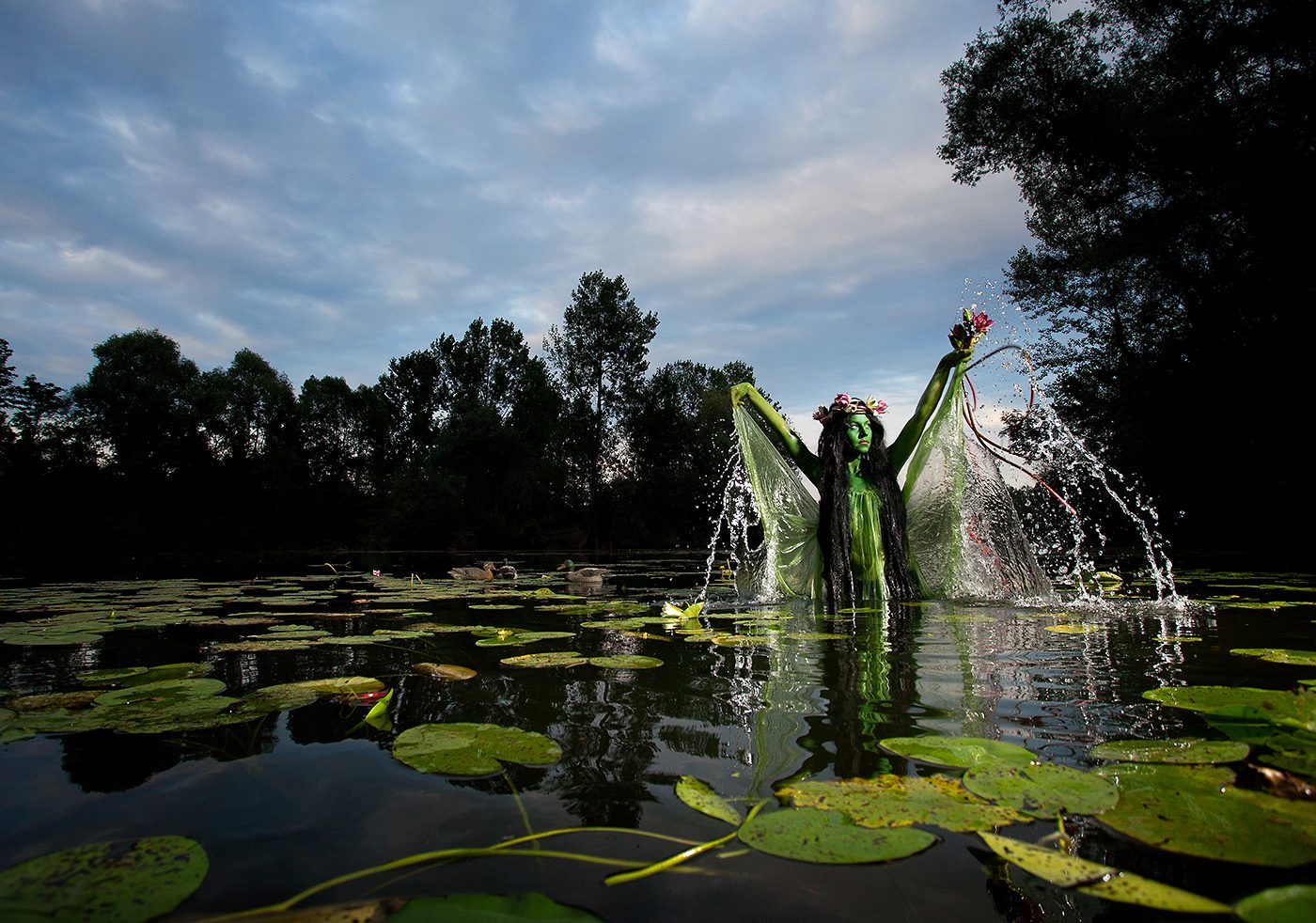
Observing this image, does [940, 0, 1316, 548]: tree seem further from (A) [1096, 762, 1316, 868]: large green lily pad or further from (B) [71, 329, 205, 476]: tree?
(B) [71, 329, 205, 476]: tree

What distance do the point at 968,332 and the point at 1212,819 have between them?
5.22 metres

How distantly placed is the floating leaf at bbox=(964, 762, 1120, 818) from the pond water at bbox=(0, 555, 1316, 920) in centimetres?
1

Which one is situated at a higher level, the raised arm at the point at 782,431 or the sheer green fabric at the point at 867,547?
the raised arm at the point at 782,431

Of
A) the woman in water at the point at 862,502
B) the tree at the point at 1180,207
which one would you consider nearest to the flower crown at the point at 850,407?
the woman in water at the point at 862,502

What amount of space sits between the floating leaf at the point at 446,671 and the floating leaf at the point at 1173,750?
2033 millimetres

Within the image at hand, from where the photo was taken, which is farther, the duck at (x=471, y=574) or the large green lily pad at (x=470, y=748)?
the duck at (x=471, y=574)

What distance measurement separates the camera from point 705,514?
33938mm

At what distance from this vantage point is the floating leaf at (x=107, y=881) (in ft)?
2.78

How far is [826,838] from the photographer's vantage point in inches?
40.6

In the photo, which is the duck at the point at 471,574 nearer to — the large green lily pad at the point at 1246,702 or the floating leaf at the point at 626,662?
the floating leaf at the point at 626,662

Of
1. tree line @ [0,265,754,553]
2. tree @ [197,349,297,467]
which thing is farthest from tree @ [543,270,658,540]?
tree @ [197,349,297,467]

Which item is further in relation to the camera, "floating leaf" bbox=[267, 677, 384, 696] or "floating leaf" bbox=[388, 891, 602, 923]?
"floating leaf" bbox=[267, 677, 384, 696]

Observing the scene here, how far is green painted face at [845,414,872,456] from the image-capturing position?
5.46 meters

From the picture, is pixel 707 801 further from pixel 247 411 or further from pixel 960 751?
pixel 247 411
